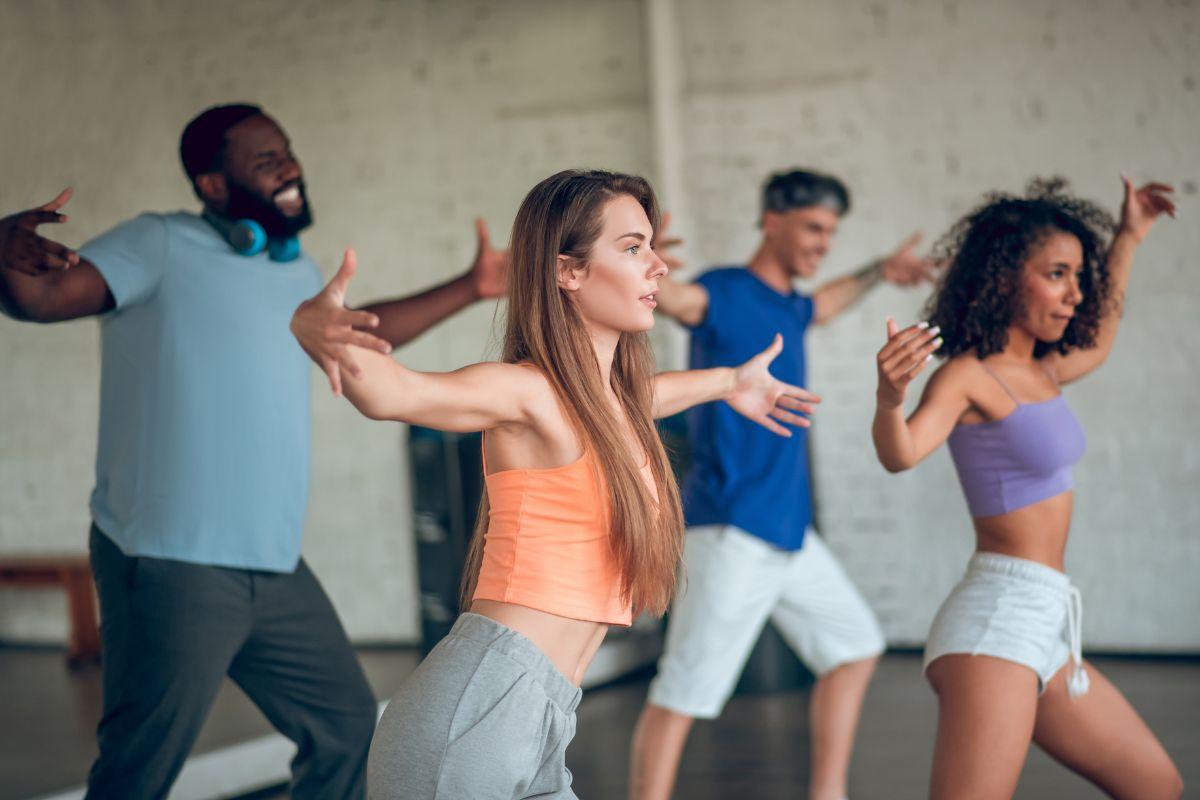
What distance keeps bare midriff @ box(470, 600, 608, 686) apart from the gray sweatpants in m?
0.02

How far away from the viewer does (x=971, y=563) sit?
2391mm

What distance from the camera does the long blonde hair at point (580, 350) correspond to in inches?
70.7

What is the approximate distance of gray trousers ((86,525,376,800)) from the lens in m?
2.30

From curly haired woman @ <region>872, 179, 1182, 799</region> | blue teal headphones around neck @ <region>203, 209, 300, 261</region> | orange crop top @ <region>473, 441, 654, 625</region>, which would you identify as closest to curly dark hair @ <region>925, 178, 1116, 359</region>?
curly haired woman @ <region>872, 179, 1182, 799</region>

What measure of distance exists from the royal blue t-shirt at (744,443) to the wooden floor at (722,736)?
0.88m

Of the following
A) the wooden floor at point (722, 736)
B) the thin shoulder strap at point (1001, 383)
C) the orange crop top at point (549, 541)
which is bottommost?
the wooden floor at point (722, 736)

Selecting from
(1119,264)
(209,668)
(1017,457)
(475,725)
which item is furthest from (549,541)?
(1119,264)

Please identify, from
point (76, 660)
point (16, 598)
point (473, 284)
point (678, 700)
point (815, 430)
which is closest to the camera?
point (473, 284)

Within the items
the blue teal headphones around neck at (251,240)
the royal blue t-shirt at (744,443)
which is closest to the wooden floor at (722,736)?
the royal blue t-shirt at (744,443)

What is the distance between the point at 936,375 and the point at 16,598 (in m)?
2.41

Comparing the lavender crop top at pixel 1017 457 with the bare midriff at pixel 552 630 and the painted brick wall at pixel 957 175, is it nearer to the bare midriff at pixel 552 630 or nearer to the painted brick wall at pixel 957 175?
the bare midriff at pixel 552 630

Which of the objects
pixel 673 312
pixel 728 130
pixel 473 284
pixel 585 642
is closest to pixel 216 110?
pixel 473 284

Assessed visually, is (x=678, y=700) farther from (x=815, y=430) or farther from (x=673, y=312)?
(x=815, y=430)

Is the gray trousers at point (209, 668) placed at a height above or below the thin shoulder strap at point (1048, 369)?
below
